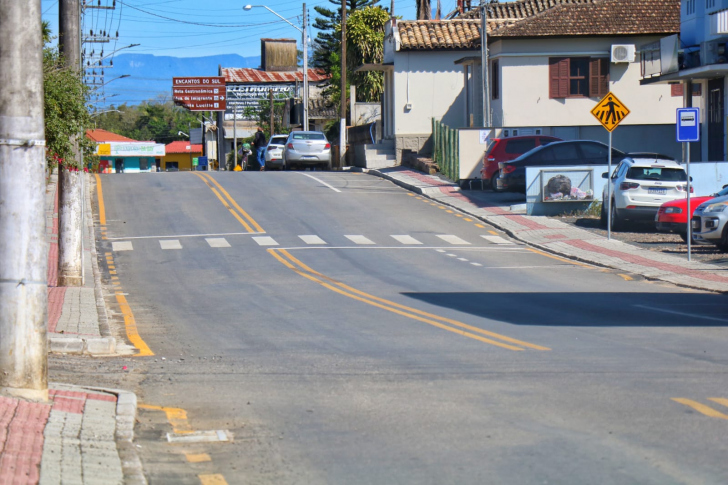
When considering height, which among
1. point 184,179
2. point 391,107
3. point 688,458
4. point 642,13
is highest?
point 642,13

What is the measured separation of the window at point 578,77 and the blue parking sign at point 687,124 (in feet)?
67.2

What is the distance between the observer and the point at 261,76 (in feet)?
326

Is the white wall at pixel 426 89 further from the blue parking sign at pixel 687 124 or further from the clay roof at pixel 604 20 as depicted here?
the blue parking sign at pixel 687 124

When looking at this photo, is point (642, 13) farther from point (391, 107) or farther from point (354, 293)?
point (354, 293)

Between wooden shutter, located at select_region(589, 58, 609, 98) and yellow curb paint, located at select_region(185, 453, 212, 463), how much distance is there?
118ft

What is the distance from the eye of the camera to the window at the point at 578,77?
129ft

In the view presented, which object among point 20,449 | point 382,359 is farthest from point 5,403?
point 382,359

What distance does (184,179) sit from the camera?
3628cm

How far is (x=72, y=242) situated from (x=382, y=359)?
29.1ft

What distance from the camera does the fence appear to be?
Result: 3481 centimetres

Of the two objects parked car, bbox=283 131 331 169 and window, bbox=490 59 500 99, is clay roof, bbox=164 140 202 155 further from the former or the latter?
window, bbox=490 59 500 99

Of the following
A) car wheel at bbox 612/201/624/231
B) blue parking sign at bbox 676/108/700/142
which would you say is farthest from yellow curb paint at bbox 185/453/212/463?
car wheel at bbox 612/201/624/231

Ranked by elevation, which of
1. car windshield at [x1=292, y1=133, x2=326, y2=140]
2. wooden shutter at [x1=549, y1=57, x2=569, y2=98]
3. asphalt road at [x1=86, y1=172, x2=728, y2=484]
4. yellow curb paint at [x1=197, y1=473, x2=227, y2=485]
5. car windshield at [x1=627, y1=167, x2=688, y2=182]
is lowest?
yellow curb paint at [x1=197, y1=473, x2=227, y2=485]

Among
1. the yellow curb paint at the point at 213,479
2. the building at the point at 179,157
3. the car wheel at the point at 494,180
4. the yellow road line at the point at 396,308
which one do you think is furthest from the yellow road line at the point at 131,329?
the building at the point at 179,157
